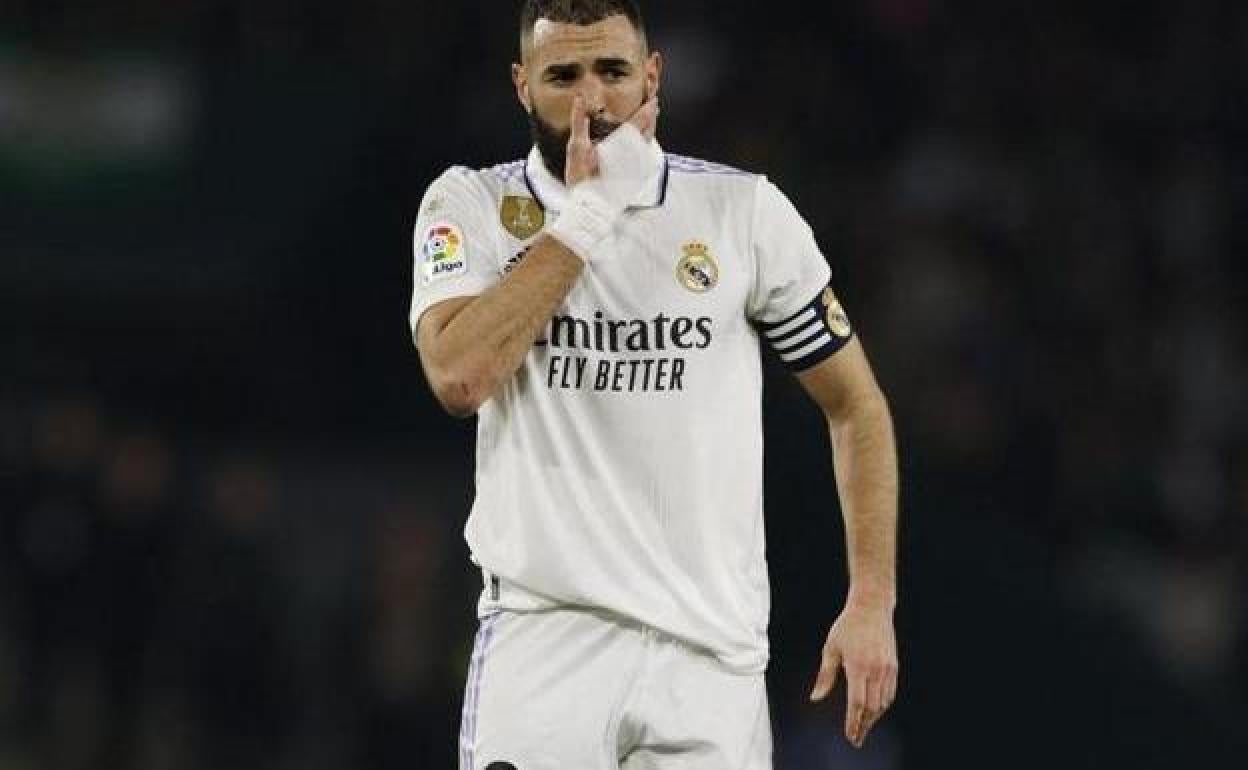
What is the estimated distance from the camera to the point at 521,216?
4.51 m

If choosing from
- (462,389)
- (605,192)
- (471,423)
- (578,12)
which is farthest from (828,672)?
(471,423)

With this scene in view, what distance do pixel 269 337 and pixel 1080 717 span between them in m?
4.40

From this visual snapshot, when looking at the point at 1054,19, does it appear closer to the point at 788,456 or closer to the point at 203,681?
the point at 788,456

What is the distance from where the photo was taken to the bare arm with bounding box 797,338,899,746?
14.3ft

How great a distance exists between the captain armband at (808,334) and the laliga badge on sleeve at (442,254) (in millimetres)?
631

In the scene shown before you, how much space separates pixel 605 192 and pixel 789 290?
18.2 inches

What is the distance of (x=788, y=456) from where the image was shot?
9.54m

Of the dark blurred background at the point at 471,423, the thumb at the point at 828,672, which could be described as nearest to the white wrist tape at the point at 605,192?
the thumb at the point at 828,672

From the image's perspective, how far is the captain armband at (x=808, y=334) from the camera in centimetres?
455

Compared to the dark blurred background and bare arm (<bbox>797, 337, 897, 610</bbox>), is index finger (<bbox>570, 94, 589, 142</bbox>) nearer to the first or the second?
bare arm (<bbox>797, 337, 897, 610</bbox>)

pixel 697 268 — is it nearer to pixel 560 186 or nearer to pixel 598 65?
pixel 560 186

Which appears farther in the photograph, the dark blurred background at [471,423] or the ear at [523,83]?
the dark blurred background at [471,423]

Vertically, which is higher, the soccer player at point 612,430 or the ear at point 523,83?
the ear at point 523,83

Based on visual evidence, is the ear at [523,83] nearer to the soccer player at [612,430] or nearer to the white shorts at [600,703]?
the soccer player at [612,430]
